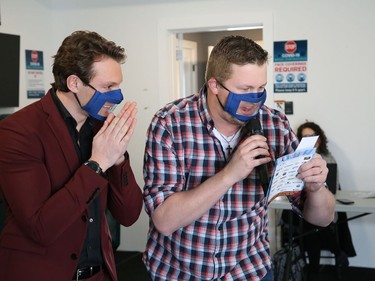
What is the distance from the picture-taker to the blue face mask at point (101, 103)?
1.60 metres

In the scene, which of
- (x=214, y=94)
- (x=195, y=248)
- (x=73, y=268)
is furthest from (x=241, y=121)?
(x=73, y=268)

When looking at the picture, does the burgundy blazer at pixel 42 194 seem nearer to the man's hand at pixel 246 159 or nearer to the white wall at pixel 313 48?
the man's hand at pixel 246 159

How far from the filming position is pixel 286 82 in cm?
420

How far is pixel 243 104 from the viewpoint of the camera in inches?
57.9

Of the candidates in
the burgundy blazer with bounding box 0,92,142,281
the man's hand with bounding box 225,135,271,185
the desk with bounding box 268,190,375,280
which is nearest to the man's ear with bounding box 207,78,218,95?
the man's hand with bounding box 225,135,271,185

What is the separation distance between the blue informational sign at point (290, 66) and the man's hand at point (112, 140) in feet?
9.47

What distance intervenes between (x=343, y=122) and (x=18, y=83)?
2.89 metres

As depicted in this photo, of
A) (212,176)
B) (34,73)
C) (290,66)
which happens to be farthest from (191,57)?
(212,176)

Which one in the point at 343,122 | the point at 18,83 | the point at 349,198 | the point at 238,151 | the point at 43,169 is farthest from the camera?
the point at 343,122

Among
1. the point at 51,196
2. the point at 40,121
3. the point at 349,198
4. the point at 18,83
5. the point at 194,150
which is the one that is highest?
the point at 18,83

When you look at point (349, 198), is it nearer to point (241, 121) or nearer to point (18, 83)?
point (241, 121)

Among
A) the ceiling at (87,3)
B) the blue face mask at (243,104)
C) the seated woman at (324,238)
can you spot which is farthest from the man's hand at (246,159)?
the ceiling at (87,3)

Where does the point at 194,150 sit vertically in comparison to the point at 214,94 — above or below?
below

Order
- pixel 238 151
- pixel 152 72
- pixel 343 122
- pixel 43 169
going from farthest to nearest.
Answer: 1. pixel 152 72
2. pixel 343 122
3. pixel 43 169
4. pixel 238 151
